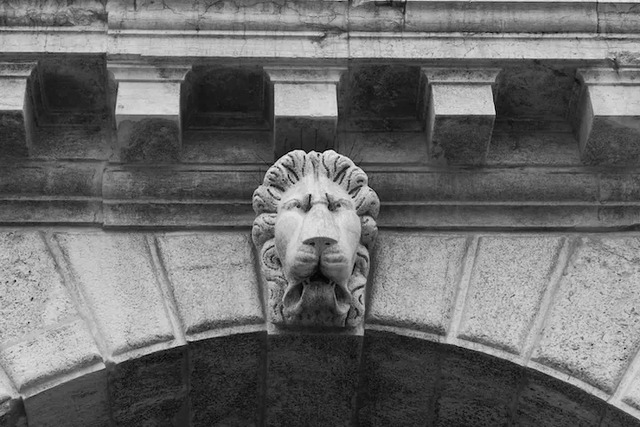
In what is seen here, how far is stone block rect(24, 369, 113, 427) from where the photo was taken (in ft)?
18.5

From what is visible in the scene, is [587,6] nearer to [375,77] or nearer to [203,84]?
[375,77]

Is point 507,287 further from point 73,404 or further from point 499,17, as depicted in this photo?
point 73,404

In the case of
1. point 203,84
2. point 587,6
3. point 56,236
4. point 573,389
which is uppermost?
point 587,6

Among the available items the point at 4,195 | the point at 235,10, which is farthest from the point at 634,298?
the point at 4,195

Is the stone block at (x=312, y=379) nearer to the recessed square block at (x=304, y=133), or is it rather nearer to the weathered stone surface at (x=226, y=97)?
the recessed square block at (x=304, y=133)

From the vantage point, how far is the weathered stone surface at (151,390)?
5762mm

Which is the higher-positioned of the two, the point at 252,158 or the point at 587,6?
the point at 587,6

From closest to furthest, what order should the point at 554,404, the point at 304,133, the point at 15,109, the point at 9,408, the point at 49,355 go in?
1. the point at 9,408
2. the point at 49,355
3. the point at 554,404
4. the point at 15,109
5. the point at 304,133

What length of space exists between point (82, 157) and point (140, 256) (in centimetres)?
55

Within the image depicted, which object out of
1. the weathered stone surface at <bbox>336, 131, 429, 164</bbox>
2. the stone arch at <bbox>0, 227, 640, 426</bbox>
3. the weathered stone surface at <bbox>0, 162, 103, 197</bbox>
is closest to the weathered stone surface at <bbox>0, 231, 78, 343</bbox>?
the stone arch at <bbox>0, 227, 640, 426</bbox>

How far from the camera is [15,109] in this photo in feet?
19.9

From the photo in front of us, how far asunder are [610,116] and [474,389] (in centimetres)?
130

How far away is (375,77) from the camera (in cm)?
626

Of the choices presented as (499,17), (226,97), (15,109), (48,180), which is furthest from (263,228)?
(499,17)
